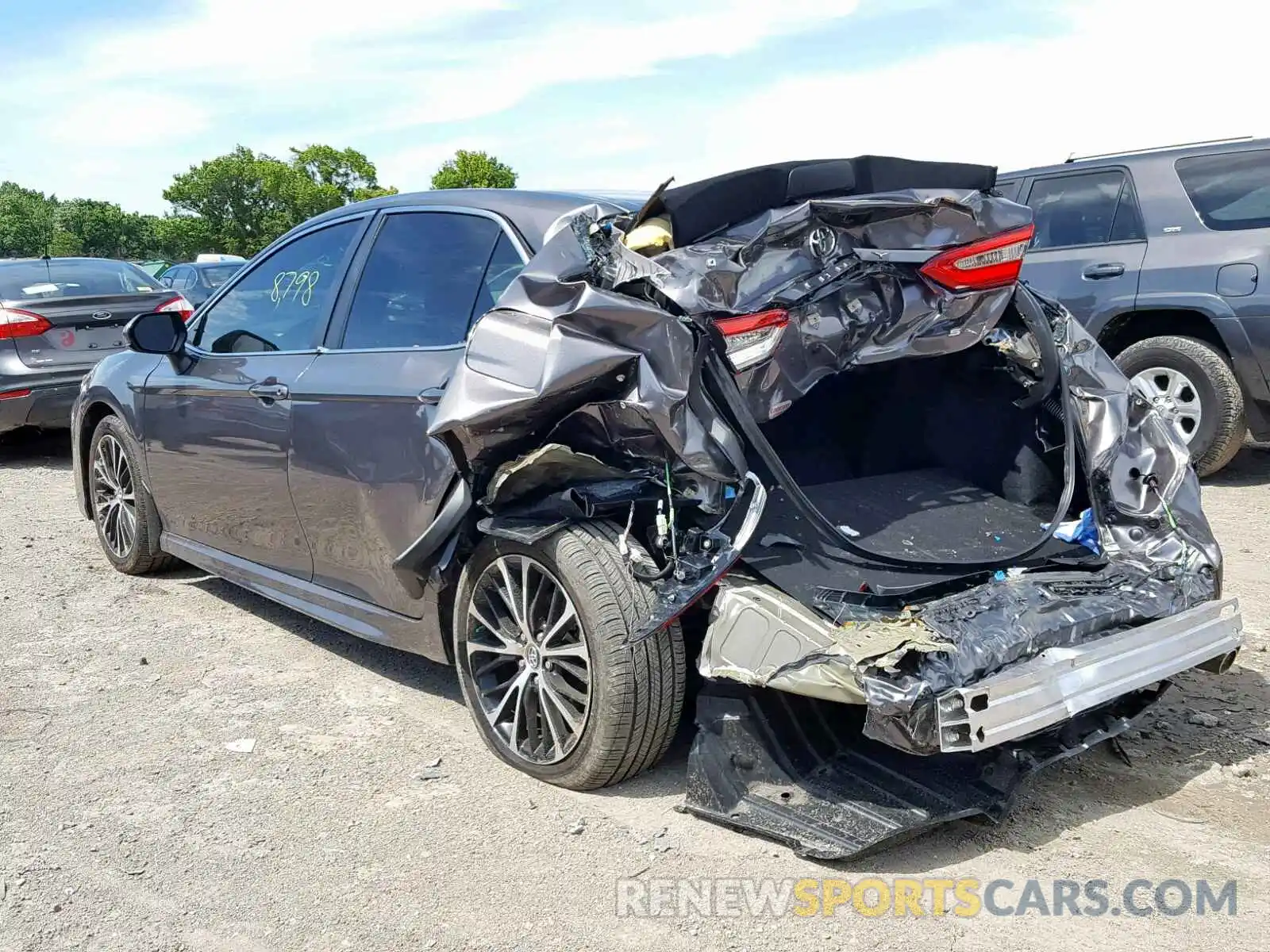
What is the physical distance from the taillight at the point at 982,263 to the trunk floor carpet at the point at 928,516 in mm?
731

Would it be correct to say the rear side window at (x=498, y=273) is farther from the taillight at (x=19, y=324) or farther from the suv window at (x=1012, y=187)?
the taillight at (x=19, y=324)

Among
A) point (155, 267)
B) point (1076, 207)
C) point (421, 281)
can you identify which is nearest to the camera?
point (421, 281)

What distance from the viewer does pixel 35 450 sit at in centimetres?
1005

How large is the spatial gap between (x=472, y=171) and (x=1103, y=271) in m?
50.6

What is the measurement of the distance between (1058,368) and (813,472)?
88 centimetres

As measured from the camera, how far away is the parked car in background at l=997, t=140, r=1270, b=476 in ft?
22.1

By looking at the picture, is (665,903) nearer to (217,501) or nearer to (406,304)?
(406,304)

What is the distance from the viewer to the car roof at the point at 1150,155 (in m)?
6.93

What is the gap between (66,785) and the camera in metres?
3.51

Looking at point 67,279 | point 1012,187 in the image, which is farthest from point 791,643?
point 67,279

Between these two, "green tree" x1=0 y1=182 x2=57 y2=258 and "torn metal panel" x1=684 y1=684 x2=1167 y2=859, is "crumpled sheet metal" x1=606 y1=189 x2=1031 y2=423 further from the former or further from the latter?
"green tree" x1=0 y1=182 x2=57 y2=258

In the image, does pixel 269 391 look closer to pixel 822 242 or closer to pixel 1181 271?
pixel 822 242

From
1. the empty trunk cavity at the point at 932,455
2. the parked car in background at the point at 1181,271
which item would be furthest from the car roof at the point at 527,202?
the parked car in background at the point at 1181,271

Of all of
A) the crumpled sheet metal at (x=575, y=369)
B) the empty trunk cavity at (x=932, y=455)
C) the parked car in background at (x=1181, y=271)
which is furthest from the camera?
the parked car in background at (x=1181, y=271)
